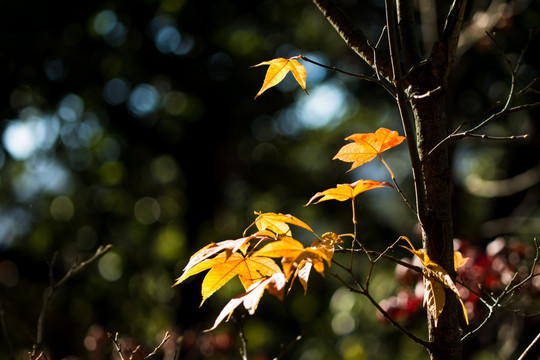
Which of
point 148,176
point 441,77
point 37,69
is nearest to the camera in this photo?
point 441,77

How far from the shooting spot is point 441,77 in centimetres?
66

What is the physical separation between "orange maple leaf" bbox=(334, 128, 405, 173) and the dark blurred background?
2.68 m

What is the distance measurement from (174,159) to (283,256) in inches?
157

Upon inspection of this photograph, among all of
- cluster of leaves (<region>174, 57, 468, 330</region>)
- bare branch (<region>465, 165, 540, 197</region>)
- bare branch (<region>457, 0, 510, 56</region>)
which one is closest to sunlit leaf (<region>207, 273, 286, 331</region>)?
cluster of leaves (<region>174, 57, 468, 330</region>)

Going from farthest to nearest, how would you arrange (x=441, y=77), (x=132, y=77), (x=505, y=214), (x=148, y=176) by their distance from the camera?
(x=148, y=176) → (x=132, y=77) → (x=505, y=214) → (x=441, y=77)

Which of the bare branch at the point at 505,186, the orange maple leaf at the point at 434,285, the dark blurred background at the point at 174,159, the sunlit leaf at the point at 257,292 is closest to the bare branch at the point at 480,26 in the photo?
the bare branch at the point at 505,186

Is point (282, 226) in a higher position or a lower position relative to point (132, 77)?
higher

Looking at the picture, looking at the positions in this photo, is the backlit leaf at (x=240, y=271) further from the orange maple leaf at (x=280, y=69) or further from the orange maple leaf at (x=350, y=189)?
the orange maple leaf at (x=280, y=69)

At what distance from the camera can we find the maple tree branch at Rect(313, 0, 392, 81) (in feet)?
2.26

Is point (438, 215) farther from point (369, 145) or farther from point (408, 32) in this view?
point (408, 32)

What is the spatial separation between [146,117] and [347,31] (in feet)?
12.0

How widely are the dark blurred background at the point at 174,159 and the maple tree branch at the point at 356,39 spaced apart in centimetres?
269

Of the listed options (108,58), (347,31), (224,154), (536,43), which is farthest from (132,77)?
(347,31)

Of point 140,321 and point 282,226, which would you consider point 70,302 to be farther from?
point 282,226
